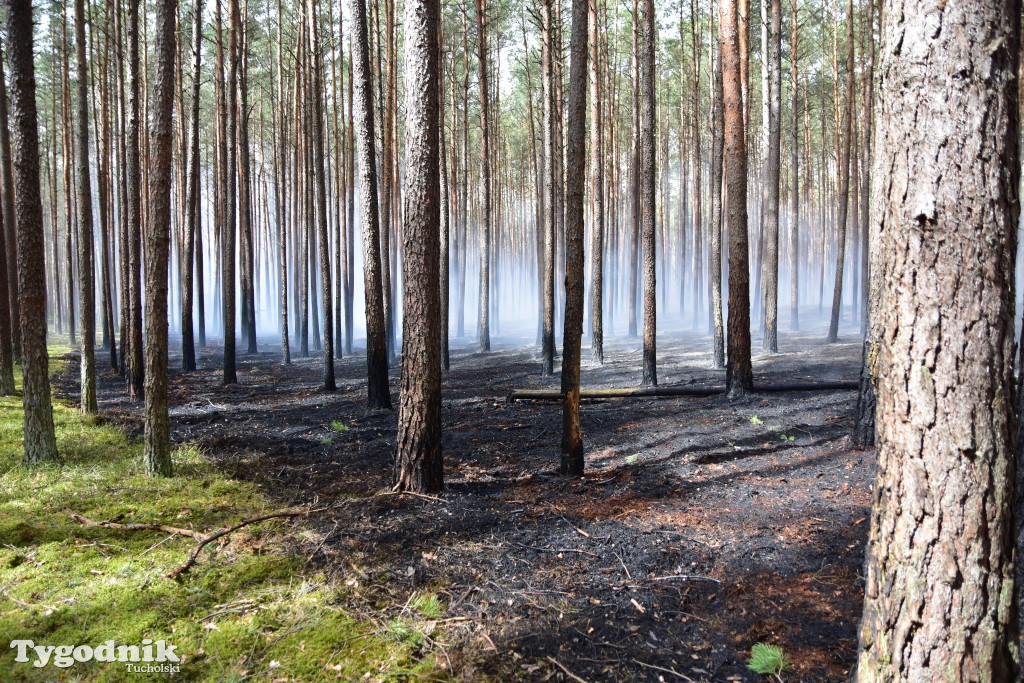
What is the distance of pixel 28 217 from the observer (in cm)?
554

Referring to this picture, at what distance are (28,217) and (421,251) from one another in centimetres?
390

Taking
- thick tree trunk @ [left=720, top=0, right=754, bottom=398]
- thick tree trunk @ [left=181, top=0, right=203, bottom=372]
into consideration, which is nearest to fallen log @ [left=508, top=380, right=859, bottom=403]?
thick tree trunk @ [left=720, top=0, right=754, bottom=398]

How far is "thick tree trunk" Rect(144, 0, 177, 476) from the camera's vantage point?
5.07m

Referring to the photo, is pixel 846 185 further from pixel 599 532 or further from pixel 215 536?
pixel 215 536

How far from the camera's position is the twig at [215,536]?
3689 millimetres

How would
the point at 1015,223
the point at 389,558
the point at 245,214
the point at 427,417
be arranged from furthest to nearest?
the point at 245,214 < the point at 427,417 < the point at 389,558 < the point at 1015,223

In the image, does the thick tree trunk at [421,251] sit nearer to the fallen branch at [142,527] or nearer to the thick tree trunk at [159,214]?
the fallen branch at [142,527]

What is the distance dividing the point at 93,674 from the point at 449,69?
18.6 meters

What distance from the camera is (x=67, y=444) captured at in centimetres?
665

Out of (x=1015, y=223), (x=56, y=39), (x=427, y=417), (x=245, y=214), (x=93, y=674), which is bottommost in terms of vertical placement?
(x=93, y=674)

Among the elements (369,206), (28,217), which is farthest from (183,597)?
(369,206)

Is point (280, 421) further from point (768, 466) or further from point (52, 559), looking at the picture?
point (768, 466)

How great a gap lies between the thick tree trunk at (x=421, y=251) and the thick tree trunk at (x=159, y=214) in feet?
7.10

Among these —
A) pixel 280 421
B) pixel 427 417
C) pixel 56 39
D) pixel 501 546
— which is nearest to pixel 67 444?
pixel 280 421
